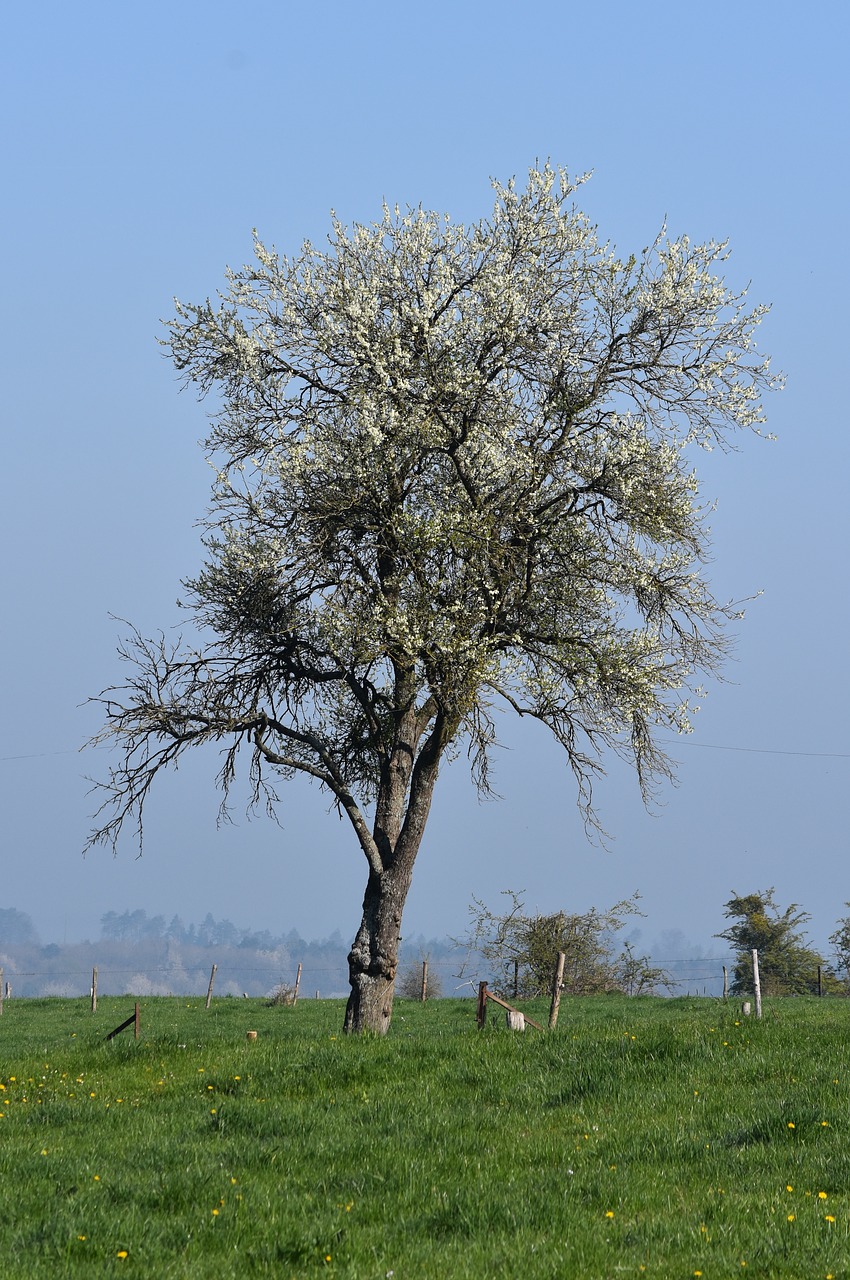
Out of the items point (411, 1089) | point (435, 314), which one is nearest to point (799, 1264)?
point (411, 1089)

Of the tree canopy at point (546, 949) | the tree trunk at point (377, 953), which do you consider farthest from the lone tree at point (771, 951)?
the tree trunk at point (377, 953)

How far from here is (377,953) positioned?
22.5 m

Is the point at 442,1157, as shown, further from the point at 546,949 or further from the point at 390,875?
the point at 546,949

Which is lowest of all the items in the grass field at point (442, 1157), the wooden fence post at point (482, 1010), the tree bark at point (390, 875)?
the grass field at point (442, 1157)

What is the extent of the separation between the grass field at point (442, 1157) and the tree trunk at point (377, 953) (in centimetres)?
462

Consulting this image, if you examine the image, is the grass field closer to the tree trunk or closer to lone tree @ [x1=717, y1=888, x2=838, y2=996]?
the tree trunk

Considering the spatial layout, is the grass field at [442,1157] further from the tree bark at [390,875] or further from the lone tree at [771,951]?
the lone tree at [771,951]

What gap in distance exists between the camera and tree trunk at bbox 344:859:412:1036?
22.4 meters

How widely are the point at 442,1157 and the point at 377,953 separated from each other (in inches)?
458

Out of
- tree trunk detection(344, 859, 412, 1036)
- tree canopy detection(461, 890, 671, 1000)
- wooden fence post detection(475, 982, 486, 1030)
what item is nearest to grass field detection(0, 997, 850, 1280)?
wooden fence post detection(475, 982, 486, 1030)

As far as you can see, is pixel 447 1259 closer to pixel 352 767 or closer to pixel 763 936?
pixel 352 767

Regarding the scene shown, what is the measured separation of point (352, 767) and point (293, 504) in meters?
6.47

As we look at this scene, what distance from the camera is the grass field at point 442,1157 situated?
8711mm

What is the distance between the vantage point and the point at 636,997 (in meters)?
46.2
